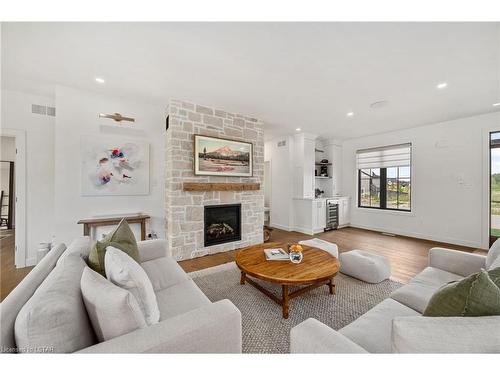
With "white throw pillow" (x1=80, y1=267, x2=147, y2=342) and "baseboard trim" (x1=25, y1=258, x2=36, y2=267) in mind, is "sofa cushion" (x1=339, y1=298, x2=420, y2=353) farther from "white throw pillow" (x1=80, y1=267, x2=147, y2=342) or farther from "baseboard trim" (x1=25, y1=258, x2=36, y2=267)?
"baseboard trim" (x1=25, y1=258, x2=36, y2=267)

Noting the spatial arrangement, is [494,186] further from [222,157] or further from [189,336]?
[189,336]

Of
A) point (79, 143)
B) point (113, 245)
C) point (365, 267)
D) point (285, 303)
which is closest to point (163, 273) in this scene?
point (113, 245)

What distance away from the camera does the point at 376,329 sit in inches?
42.7

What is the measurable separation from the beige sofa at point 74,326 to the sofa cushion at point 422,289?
119 centimetres

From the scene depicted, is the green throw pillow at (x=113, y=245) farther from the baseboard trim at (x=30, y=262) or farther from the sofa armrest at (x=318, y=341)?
the baseboard trim at (x=30, y=262)

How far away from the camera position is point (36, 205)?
2.95 m

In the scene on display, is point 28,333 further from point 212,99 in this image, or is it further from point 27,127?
point 27,127

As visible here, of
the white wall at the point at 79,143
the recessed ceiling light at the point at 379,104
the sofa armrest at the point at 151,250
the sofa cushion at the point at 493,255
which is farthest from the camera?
the recessed ceiling light at the point at 379,104

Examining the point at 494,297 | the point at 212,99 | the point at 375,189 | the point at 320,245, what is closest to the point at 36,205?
the point at 212,99

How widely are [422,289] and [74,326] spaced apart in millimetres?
2093

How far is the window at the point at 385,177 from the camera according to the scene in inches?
182

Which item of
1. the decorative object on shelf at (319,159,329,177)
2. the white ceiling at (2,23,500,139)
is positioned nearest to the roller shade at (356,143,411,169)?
the decorative object on shelf at (319,159,329,177)

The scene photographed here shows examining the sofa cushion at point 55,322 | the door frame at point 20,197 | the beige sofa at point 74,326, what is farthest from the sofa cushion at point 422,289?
the door frame at point 20,197

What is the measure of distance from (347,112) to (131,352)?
4005mm
